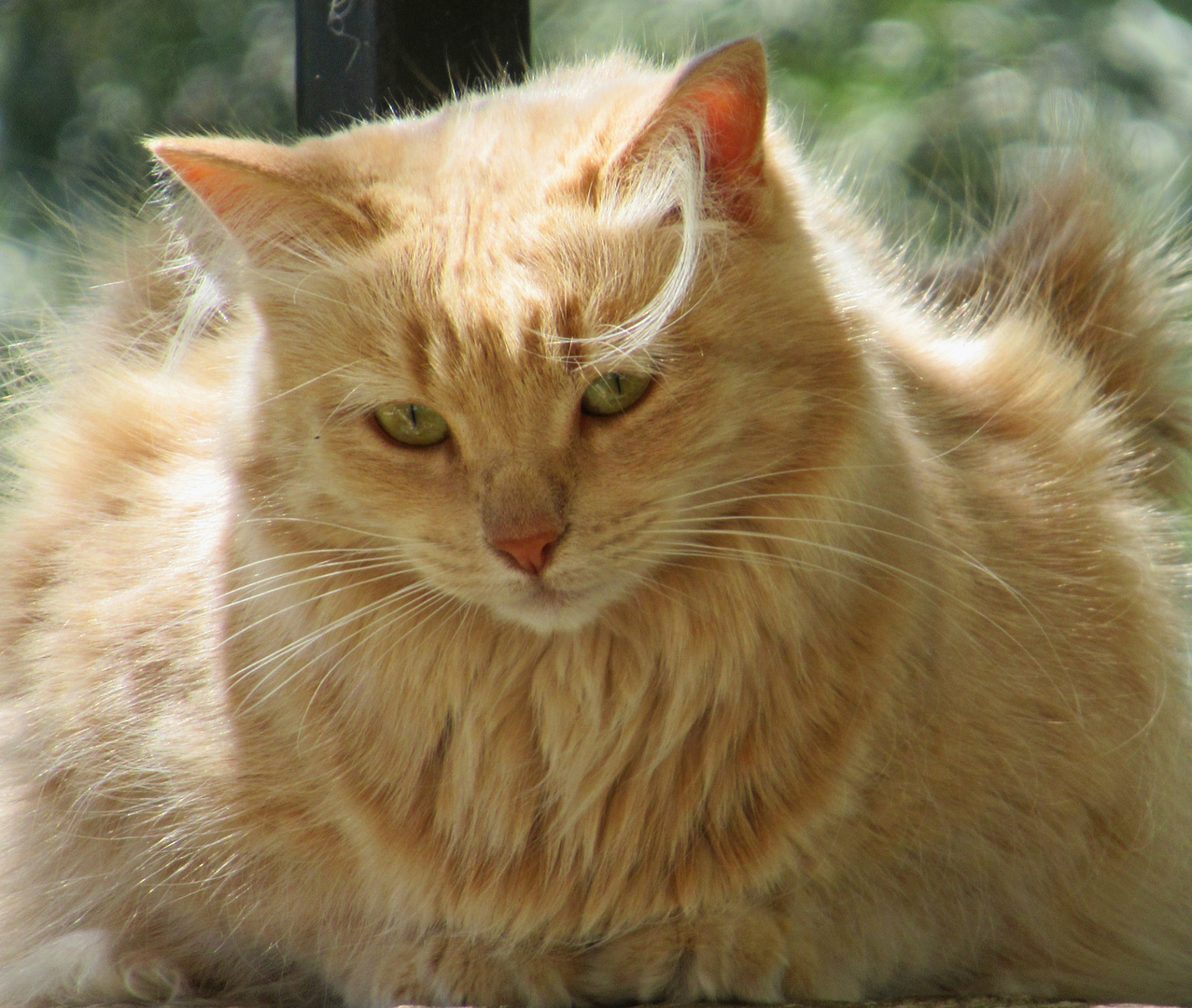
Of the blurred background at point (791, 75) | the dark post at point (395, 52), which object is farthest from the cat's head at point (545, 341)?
the blurred background at point (791, 75)

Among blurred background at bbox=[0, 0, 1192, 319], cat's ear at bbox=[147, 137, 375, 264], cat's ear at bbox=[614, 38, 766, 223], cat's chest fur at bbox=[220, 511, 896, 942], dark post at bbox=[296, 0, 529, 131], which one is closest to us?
cat's ear at bbox=[614, 38, 766, 223]

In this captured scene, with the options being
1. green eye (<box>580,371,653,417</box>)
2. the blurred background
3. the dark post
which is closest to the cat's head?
green eye (<box>580,371,653,417</box>)

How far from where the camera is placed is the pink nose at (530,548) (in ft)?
5.45

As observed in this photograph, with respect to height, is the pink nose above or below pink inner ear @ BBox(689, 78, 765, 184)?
below

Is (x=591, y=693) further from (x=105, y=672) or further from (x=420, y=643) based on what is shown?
(x=105, y=672)

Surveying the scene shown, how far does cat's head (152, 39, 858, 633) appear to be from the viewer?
168cm

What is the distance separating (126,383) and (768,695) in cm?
143

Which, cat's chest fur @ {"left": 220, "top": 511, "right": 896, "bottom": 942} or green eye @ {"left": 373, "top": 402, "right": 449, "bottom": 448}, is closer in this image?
green eye @ {"left": 373, "top": 402, "right": 449, "bottom": 448}

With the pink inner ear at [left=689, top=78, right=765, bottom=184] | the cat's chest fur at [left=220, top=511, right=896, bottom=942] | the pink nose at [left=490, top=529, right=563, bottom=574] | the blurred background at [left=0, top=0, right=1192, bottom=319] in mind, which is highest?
the blurred background at [left=0, top=0, right=1192, bottom=319]

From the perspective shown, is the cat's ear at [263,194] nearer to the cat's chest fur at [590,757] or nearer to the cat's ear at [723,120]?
the cat's ear at [723,120]

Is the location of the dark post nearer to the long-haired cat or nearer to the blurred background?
the long-haired cat

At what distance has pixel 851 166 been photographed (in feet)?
9.64

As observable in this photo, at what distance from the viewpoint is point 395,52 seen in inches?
97.9

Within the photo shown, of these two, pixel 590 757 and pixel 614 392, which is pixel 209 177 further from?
pixel 590 757
